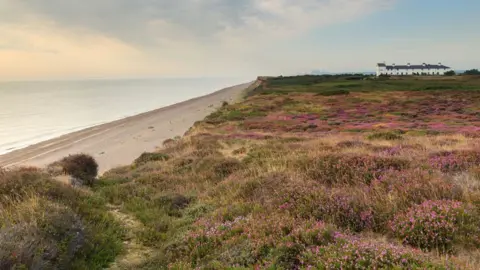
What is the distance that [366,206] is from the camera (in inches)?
291

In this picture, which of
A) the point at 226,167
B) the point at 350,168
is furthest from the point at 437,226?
the point at 226,167

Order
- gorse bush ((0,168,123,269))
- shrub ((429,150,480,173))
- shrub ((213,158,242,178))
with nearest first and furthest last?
gorse bush ((0,168,123,269)) < shrub ((429,150,480,173)) < shrub ((213,158,242,178))

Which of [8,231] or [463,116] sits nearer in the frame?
[8,231]

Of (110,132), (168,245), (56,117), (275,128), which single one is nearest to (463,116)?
(275,128)

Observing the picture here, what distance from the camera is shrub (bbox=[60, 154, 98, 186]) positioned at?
48.1 ft

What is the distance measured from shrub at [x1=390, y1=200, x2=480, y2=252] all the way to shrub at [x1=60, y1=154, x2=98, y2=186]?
12.1 meters

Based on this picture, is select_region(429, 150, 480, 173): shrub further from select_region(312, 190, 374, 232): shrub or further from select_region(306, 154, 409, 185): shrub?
select_region(312, 190, 374, 232): shrub

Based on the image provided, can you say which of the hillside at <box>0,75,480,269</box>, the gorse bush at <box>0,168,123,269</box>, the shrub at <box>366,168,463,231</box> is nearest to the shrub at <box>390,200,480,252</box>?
the hillside at <box>0,75,480,269</box>

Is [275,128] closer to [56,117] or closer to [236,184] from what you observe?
[236,184]

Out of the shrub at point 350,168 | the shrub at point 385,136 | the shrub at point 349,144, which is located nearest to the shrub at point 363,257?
the shrub at point 350,168

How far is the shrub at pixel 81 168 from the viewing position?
14.7m

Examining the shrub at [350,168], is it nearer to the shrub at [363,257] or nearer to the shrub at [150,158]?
the shrub at [363,257]

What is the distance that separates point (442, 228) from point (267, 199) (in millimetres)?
3964

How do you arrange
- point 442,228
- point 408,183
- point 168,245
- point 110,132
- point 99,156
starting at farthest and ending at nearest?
1. point 110,132
2. point 99,156
3. point 408,183
4. point 168,245
5. point 442,228
